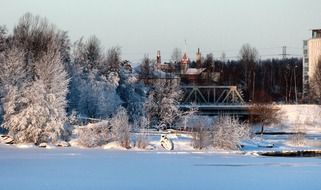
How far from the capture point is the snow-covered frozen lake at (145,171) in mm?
25125

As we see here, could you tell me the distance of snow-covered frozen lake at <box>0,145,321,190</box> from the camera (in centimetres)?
2512

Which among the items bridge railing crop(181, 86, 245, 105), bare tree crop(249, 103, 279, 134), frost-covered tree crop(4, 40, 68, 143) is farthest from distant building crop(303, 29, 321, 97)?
frost-covered tree crop(4, 40, 68, 143)

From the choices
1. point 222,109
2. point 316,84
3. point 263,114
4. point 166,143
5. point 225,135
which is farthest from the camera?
point 316,84

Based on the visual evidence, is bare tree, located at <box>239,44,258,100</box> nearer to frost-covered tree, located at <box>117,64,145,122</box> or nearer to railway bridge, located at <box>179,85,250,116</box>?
railway bridge, located at <box>179,85,250,116</box>

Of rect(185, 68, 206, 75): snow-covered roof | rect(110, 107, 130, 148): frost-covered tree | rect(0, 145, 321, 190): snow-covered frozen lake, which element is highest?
rect(185, 68, 206, 75): snow-covered roof

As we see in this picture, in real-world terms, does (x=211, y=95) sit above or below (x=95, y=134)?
above

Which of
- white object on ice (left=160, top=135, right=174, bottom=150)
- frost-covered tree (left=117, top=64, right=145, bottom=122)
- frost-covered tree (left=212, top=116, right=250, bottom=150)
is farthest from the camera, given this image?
frost-covered tree (left=117, top=64, right=145, bottom=122)

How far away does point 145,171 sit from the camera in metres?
30.3

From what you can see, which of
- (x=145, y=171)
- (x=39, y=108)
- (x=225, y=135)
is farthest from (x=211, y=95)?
(x=145, y=171)

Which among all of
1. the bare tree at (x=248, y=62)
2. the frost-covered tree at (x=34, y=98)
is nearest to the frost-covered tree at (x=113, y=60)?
the frost-covered tree at (x=34, y=98)

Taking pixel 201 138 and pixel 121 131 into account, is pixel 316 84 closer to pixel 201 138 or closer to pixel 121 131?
pixel 201 138

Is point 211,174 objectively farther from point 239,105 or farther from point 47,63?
point 239,105

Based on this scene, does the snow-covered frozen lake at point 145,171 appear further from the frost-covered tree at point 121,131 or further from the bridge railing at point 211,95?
the bridge railing at point 211,95

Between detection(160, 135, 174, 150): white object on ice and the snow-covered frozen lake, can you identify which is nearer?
the snow-covered frozen lake
